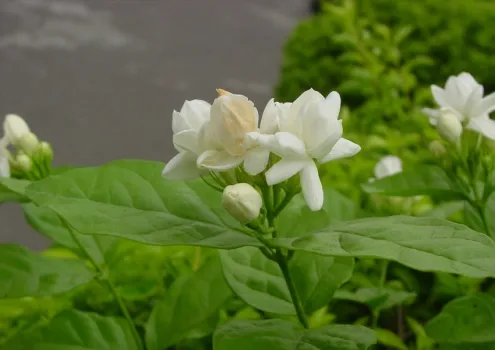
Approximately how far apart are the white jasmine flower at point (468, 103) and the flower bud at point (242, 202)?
Answer: 10.3 inches

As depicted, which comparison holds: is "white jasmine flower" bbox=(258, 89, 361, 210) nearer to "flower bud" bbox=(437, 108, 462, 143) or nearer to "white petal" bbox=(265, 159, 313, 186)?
"white petal" bbox=(265, 159, 313, 186)

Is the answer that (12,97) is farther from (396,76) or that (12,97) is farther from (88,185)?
(88,185)

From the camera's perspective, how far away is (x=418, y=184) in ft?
1.99

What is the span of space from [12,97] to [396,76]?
2053mm

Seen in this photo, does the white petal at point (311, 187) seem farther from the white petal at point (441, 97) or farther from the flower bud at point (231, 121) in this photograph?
the white petal at point (441, 97)

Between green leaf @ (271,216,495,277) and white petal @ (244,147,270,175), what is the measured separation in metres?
0.05

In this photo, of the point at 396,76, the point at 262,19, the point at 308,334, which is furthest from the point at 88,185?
the point at 262,19

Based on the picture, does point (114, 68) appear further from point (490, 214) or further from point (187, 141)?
point (187, 141)

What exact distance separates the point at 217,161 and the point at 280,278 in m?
0.15

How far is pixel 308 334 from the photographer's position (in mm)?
406

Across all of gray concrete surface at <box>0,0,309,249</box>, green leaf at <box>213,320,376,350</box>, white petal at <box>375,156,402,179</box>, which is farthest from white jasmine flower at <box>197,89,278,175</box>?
gray concrete surface at <box>0,0,309,249</box>

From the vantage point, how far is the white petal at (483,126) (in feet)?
1.78

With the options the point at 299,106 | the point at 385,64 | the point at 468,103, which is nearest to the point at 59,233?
the point at 299,106

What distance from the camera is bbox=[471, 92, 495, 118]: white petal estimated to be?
0.56m
